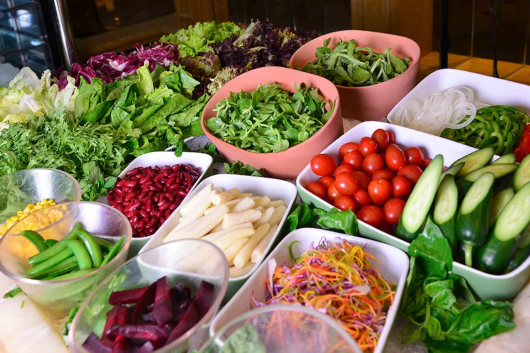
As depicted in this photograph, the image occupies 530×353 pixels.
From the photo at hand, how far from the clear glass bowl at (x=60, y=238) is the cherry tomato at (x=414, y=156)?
3.01 ft

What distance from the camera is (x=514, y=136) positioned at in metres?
1.69

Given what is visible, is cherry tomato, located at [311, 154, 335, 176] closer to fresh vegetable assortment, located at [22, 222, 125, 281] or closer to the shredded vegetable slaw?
the shredded vegetable slaw

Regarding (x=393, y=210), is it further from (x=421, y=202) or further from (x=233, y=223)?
(x=233, y=223)

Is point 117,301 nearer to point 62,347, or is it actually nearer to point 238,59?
point 62,347

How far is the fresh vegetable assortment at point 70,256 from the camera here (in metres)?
1.33

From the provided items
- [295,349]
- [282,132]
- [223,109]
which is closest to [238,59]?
[223,109]

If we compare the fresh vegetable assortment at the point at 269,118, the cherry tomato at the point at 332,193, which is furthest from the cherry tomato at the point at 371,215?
the fresh vegetable assortment at the point at 269,118

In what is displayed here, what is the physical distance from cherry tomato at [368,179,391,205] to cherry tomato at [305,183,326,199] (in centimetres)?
15

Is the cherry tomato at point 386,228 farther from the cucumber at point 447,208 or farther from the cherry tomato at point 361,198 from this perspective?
the cucumber at point 447,208

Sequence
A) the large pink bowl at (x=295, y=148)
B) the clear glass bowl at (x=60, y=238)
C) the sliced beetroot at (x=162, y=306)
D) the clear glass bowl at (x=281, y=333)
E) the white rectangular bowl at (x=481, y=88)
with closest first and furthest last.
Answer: the clear glass bowl at (x=281, y=333), the sliced beetroot at (x=162, y=306), the clear glass bowl at (x=60, y=238), the large pink bowl at (x=295, y=148), the white rectangular bowl at (x=481, y=88)

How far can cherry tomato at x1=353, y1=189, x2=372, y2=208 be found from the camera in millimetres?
1455

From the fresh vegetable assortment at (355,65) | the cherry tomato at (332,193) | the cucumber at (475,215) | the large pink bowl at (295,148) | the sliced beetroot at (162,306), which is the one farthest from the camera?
the fresh vegetable assortment at (355,65)

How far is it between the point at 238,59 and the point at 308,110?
887mm

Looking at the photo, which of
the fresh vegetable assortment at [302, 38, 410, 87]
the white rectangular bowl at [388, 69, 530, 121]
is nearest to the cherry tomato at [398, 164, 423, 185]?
the white rectangular bowl at [388, 69, 530, 121]
